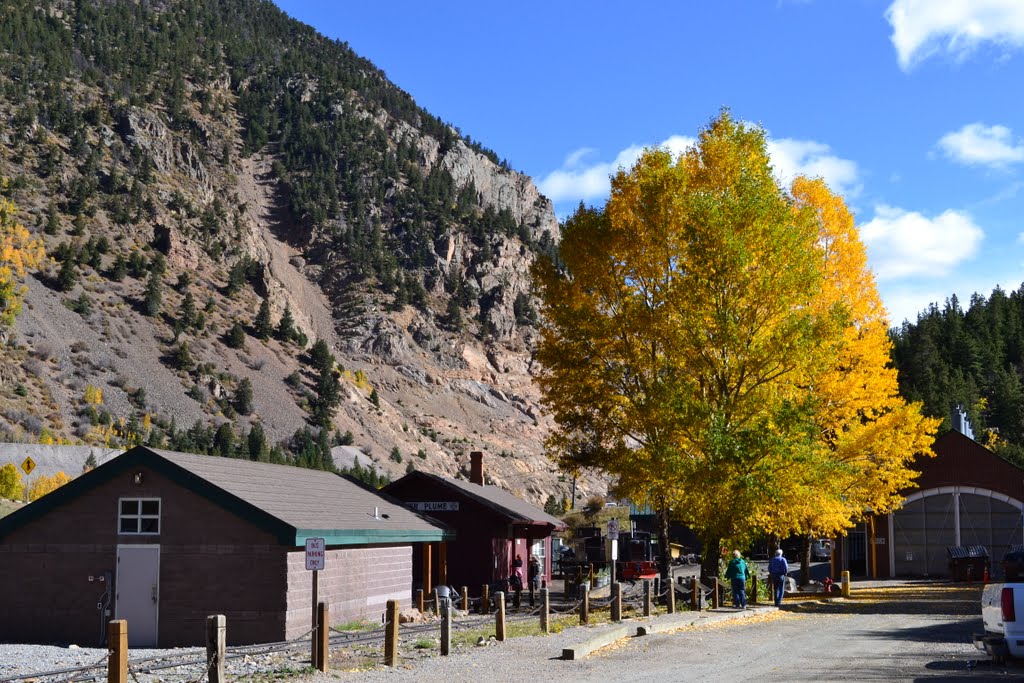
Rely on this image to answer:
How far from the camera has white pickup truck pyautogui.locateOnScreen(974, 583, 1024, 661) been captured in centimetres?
1402

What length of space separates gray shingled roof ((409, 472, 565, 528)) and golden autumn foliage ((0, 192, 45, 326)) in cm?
8593

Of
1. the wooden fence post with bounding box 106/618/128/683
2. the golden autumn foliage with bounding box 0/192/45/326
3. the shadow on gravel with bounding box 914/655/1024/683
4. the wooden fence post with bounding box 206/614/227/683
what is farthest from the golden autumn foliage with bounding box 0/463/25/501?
the shadow on gravel with bounding box 914/655/1024/683

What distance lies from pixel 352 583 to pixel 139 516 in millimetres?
5296

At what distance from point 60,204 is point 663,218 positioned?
132092 mm

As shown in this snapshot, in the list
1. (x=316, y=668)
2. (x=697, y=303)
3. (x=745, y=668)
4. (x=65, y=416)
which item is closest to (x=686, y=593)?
(x=697, y=303)

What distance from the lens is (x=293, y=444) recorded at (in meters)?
116

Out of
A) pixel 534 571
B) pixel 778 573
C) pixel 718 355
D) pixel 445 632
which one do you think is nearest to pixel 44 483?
pixel 534 571

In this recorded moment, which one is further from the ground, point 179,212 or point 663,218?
point 179,212

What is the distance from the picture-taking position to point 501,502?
1571 inches

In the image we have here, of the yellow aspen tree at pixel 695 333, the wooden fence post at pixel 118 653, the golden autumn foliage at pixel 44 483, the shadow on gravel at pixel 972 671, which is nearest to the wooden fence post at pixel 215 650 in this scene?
the wooden fence post at pixel 118 653

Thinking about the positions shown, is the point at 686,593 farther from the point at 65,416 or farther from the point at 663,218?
the point at 65,416

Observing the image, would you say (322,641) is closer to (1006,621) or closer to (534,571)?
(1006,621)

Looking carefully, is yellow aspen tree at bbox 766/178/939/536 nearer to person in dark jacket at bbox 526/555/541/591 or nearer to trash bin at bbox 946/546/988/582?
person in dark jacket at bbox 526/555/541/591

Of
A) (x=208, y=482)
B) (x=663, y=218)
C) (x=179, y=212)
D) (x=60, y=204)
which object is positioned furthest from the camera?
(x=179, y=212)
